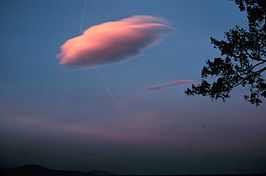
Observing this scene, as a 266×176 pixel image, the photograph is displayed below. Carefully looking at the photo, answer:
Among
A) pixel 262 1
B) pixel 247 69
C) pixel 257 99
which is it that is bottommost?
pixel 257 99

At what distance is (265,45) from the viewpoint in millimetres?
14461

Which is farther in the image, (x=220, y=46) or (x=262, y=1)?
(x=220, y=46)

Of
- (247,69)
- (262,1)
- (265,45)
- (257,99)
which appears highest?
(262,1)

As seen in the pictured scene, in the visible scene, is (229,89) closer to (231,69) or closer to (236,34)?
(231,69)

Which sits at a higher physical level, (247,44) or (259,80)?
(247,44)

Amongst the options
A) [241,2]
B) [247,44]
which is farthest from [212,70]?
[241,2]

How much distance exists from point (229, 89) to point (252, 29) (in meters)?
3.02

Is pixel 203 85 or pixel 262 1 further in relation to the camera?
pixel 203 85

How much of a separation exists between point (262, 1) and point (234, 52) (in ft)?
8.44

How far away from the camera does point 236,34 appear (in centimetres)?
1488

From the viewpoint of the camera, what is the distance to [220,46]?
49.7 ft

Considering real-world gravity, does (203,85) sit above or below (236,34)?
below

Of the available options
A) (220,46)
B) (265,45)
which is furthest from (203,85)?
(265,45)

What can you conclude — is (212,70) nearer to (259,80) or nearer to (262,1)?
(259,80)
